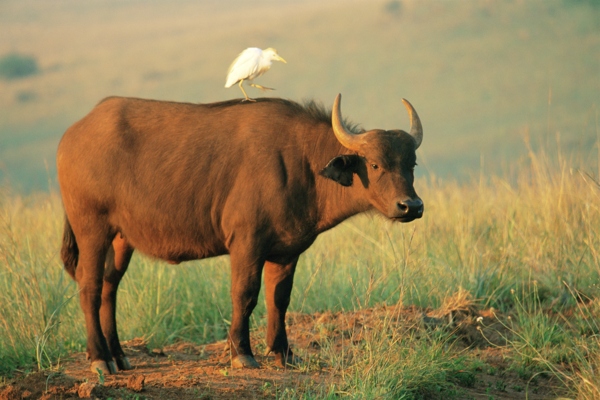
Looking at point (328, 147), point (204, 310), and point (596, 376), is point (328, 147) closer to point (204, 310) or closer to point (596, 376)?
point (596, 376)

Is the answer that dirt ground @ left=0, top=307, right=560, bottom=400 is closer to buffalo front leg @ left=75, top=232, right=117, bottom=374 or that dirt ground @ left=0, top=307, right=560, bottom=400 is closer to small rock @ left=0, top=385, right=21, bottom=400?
small rock @ left=0, top=385, right=21, bottom=400

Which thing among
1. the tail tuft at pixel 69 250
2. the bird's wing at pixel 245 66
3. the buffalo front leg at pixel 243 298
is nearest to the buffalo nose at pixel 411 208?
the buffalo front leg at pixel 243 298

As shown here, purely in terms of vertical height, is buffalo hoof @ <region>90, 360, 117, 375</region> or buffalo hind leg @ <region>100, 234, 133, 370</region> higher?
buffalo hind leg @ <region>100, 234, 133, 370</region>

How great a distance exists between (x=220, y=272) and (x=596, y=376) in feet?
17.9

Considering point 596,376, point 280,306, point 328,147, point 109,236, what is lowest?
point 596,376

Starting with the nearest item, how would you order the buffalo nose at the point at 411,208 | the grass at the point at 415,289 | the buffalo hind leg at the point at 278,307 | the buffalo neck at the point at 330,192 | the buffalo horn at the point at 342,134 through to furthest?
1. the buffalo nose at the point at 411,208
2. the grass at the point at 415,289
3. the buffalo horn at the point at 342,134
4. the buffalo neck at the point at 330,192
5. the buffalo hind leg at the point at 278,307

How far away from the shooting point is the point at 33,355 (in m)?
7.34

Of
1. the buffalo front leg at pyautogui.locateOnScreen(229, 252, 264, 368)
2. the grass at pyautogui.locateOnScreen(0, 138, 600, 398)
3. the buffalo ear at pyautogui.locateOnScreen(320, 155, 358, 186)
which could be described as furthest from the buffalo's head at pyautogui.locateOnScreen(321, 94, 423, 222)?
the buffalo front leg at pyautogui.locateOnScreen(229, 252, 264, 368)

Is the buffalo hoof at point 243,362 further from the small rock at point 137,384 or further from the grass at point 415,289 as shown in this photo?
the small rock at point 137,384

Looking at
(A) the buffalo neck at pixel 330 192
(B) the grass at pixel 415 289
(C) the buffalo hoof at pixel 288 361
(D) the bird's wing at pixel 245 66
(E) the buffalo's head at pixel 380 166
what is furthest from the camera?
(D) the bird's wing at pixel 245 66

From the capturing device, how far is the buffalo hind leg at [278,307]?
23.4 feet

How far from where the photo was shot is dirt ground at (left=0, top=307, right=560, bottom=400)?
5.72 meters

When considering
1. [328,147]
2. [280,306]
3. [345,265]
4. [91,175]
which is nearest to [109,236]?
[91,175]

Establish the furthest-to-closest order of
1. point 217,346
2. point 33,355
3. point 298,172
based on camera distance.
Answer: point 217,346, point 33,355, point 298,172
